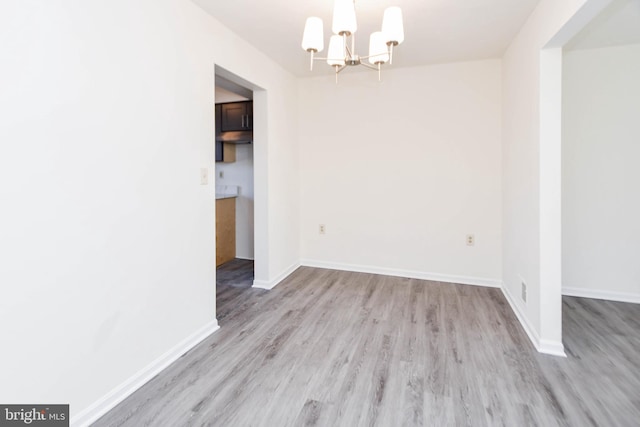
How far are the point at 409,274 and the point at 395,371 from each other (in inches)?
75.7

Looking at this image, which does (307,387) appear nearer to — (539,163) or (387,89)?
(539,163)

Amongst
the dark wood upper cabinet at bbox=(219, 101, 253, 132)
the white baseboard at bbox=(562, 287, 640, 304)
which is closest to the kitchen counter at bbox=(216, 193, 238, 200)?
the dark wood upper cabinet at bbox=(219, 101, 253, 132)

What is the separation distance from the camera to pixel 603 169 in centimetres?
301

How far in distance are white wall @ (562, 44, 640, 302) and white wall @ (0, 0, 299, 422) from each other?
3214 millimetres

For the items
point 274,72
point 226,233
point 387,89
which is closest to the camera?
point 274,72

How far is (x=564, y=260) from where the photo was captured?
3.19 m

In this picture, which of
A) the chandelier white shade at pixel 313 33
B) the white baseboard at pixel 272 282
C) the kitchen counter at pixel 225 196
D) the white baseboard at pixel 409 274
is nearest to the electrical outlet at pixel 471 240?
the white baseboard at pixel 409 274

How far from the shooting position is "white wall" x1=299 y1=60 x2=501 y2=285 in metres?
3.48

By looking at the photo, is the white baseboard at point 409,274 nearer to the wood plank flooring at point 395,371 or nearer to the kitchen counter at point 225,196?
the wood plank flooring at point 395,371

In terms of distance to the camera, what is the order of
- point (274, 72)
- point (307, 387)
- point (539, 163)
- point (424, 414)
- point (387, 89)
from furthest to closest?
point (387, 89) < point (274, 72) < point (539, 163) < point (307, 387) < point (424, 414)

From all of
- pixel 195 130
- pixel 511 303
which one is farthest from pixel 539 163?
pixel 195 130

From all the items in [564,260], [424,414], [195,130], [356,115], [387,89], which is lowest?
[424,414]

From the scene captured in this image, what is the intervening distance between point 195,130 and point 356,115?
213 cm

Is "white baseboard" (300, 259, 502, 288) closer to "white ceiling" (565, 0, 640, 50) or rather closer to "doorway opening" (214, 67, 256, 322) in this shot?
"doorway opening" (214, 67, 256, 322)
